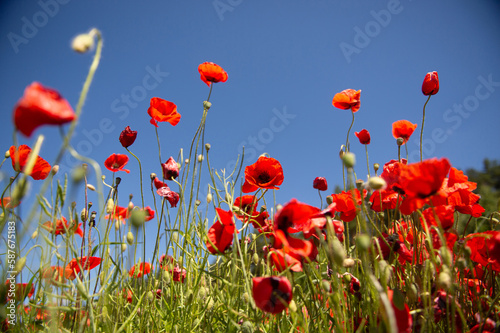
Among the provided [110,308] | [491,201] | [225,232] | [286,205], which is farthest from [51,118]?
[491,201]

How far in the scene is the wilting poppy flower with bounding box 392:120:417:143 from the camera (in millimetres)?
1527

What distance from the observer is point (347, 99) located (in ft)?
5.39

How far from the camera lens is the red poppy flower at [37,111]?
1.50 ft

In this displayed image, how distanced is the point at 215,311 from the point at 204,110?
0.87 metres

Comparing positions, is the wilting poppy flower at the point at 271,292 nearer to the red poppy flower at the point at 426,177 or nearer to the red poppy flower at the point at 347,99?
the red poppy flower at the point at 426,177

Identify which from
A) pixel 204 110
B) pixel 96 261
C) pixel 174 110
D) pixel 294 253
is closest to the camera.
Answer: pixel 294 253

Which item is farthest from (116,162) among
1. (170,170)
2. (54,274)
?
(54,274)

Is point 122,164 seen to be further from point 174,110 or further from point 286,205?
point 286,205

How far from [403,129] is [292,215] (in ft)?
3.57

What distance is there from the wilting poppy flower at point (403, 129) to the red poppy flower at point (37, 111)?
1496mm

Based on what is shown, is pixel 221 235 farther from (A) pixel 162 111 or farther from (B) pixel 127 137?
(A) pixel 162 111

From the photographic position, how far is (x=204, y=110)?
1446mm

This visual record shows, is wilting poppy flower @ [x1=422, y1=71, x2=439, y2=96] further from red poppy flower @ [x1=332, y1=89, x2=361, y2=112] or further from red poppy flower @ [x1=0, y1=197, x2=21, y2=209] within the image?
red poppy flower @ [x1=0, y1=197, x2=21, y2=209]

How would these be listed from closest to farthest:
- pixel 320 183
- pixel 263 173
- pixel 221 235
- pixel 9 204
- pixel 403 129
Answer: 1. pixel 9 204
2. pixel 221 235
3. pixel 263 173
4. pixel 403 129
5. pixel 320 183
